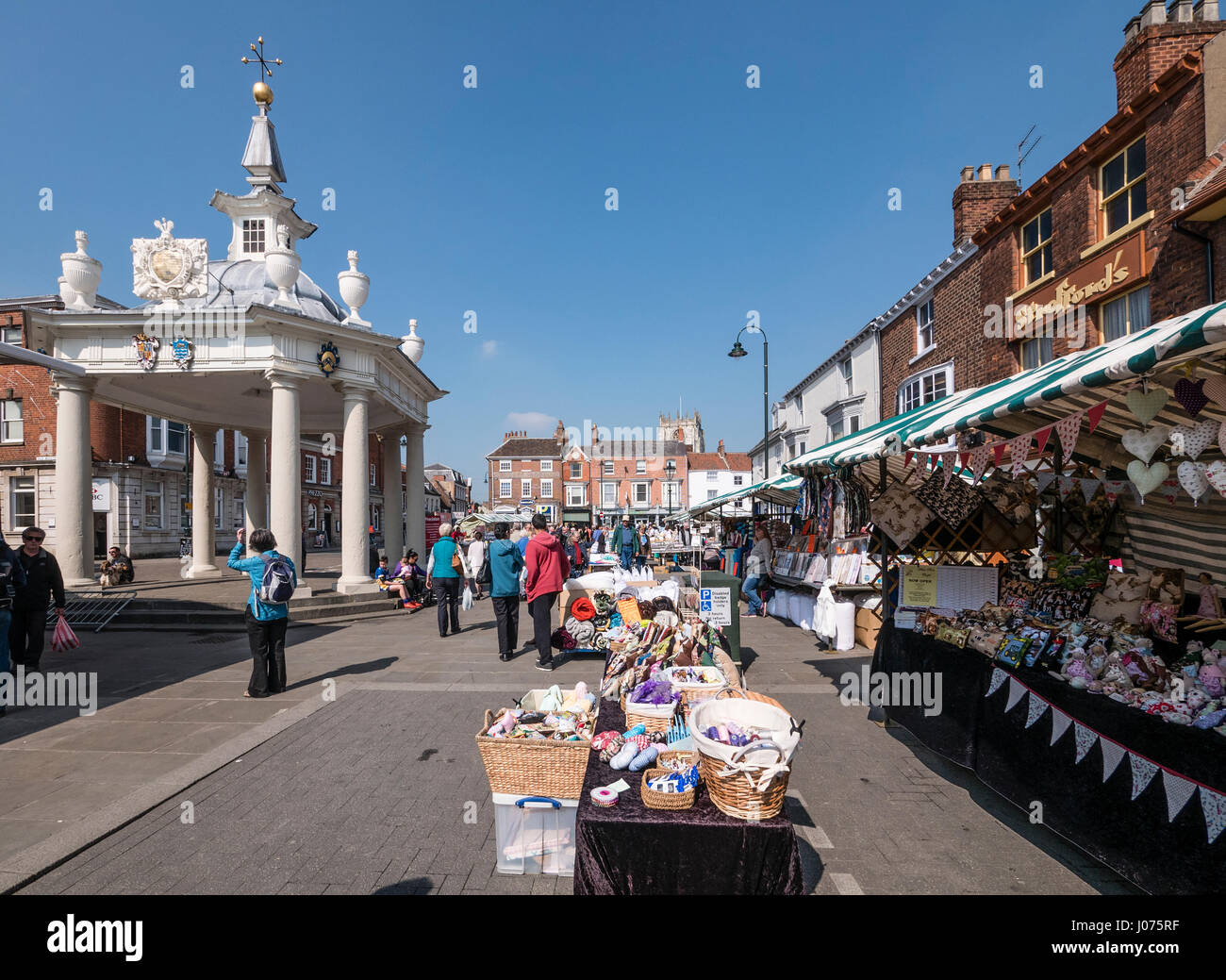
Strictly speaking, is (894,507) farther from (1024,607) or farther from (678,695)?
(678,695)

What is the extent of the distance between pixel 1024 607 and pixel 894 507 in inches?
60.3

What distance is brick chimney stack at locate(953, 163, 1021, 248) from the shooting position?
666 inches

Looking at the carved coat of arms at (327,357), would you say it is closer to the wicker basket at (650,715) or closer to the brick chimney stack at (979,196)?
the wicker basket at (650,715)

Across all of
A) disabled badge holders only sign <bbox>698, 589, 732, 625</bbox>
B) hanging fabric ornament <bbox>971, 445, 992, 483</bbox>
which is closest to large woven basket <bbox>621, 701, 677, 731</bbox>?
hanging fabric ornament <bbox>971, 445, 992, 483</bbox>

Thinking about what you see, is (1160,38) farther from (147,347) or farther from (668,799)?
(147,347)

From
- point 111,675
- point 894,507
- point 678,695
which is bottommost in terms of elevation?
point 111,675

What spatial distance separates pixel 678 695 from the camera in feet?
12.4

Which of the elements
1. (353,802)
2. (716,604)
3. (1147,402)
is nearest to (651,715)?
(353,802)

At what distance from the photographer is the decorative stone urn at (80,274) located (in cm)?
1305

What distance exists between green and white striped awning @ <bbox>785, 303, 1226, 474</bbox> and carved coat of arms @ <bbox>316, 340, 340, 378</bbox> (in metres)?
10.1

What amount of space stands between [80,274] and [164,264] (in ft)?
6.75

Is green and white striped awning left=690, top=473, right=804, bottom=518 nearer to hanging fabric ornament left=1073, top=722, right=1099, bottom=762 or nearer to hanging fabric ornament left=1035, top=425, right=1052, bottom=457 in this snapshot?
hanging fabric ornament left=1035, top=425, right=1052, bottom=457

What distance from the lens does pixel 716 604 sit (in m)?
7.56
